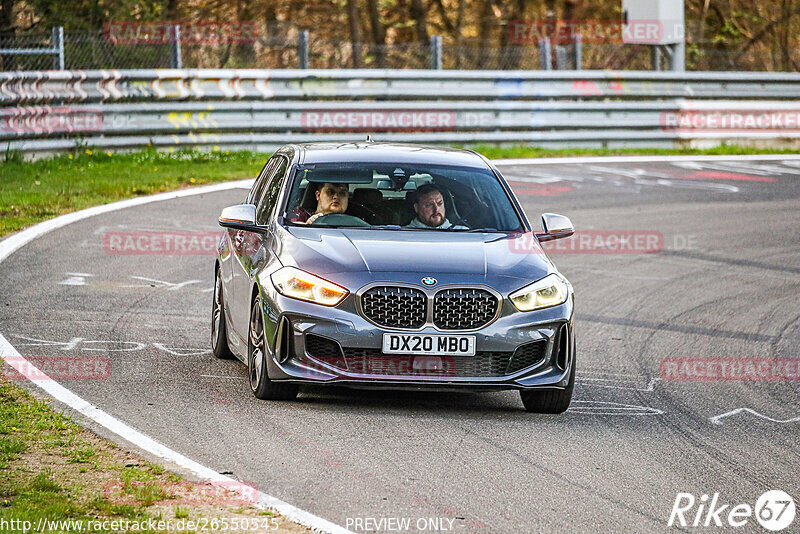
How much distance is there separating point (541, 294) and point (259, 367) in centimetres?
172

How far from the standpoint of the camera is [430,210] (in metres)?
8.87

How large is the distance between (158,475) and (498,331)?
2299 mm

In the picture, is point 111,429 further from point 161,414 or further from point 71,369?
point 71,369

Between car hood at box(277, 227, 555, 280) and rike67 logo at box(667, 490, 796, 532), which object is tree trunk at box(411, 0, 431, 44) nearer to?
car hood at box(277, 227, 555, 280)

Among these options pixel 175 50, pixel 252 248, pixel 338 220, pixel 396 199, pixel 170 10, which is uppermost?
pixel 170 10

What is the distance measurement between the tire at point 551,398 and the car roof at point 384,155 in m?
2.00

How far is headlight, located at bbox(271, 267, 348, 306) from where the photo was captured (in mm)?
7637

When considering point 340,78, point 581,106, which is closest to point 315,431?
point 340,78

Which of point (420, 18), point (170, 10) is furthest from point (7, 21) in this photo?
point (420, 18)

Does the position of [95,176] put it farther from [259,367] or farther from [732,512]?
[732,512]

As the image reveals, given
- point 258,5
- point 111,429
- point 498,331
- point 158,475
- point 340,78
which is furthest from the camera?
point 258,5

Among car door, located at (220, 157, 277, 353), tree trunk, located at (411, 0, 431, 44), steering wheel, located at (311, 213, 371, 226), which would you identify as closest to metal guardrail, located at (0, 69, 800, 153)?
car door, located at (220, 157, 277, 353)

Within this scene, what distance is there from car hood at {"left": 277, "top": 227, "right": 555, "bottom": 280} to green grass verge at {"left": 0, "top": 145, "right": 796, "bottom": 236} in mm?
7018

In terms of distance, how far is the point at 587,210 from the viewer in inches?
698
